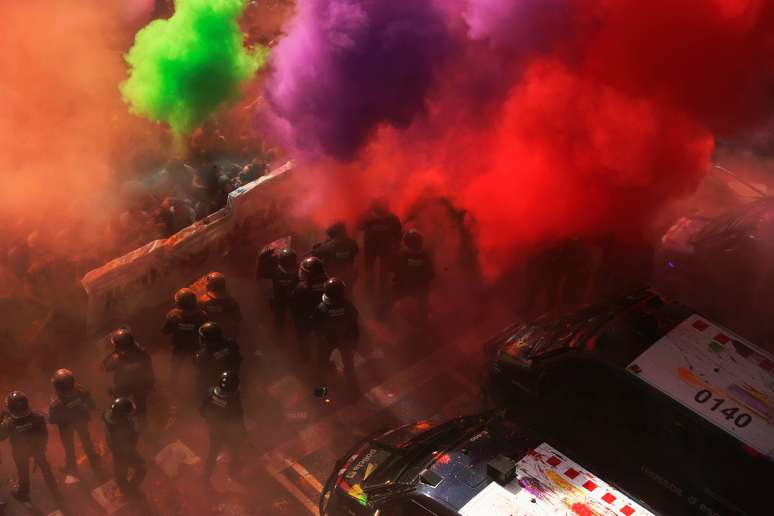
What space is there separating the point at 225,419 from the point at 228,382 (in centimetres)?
45

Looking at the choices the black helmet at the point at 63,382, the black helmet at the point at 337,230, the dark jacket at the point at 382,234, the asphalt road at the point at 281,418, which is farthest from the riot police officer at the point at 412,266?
the black helmet at the point at 63,382

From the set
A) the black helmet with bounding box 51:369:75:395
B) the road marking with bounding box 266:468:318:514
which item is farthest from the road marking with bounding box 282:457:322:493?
the black helmet with bounding box 51:369:75:395

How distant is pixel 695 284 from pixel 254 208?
5.94 m

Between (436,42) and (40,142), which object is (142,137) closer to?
(40,142)

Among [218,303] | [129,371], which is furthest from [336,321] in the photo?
[129,371]

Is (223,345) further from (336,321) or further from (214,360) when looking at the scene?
(336,321)

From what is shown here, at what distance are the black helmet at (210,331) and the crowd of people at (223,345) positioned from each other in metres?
0.01

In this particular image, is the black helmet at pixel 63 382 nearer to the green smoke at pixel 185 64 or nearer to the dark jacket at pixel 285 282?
the dark jacket at pixel 285 282

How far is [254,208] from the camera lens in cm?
1135

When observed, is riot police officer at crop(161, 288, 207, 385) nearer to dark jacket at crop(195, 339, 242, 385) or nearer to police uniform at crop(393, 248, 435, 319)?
dark jacket at crop(195, 339, 242, 385)

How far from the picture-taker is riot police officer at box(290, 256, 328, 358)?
9.99 m

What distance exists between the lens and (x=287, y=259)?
1018cm

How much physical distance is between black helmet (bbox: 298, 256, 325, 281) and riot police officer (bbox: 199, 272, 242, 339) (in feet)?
2.90

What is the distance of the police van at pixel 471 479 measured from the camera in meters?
7.38
